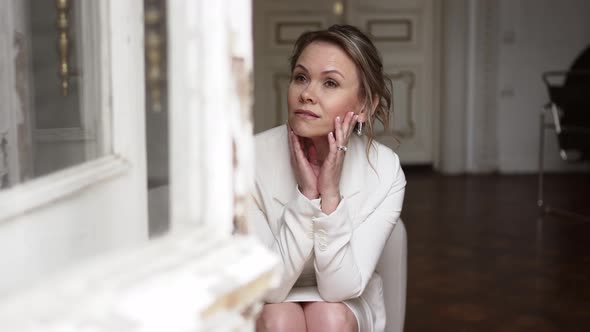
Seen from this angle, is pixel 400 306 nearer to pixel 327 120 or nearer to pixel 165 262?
pixel 327 120

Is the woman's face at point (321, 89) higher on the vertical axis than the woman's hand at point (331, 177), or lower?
higher

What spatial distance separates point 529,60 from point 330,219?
5.34 metres

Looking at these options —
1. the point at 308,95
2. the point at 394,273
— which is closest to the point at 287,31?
the point at 394,273

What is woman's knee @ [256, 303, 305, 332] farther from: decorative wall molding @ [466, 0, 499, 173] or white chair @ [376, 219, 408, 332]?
decorative wall molding @ [466, 0, 499, 173]

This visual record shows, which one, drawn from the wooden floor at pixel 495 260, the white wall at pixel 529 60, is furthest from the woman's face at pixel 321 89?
the white wall at pixel 529 60

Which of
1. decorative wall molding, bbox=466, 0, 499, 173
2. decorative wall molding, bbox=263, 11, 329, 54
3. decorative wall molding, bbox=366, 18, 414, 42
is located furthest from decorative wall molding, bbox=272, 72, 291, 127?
decorative wall molding, bbox=466, 0, 499, 173

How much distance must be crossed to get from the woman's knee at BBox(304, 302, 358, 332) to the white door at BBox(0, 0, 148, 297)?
80cm

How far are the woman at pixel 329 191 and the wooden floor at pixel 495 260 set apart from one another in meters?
1.18

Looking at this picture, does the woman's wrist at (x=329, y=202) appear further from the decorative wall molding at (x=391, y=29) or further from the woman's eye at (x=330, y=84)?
the decorative wall molding at (x=391, y=29)

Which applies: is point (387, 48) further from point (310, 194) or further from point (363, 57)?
point (310, 194)

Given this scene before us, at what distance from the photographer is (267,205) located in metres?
1.73

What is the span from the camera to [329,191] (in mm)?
1538

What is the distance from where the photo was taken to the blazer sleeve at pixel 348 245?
1534 mm

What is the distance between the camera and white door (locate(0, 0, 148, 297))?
2.43 feet
